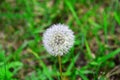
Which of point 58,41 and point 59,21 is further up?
Result: point 59,21

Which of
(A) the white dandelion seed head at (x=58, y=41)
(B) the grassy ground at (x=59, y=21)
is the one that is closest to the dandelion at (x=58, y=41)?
(A) the white dandelion seed head at (x=58, y=41)

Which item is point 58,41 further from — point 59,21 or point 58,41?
point 59,21

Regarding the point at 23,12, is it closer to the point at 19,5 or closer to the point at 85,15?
the point at 19,5

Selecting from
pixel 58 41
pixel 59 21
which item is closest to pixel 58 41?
pixel 58 41

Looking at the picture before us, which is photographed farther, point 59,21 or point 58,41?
point 59,21

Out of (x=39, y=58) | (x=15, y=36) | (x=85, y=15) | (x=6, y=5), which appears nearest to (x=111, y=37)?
(x=85, y=15)

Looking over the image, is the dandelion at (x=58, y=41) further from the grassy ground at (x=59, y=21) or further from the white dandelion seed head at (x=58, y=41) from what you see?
the grassy ground at (x=59, y=21)
